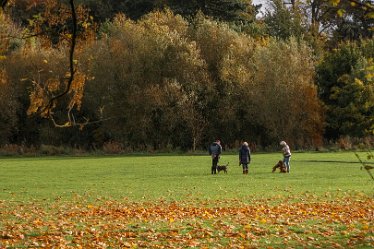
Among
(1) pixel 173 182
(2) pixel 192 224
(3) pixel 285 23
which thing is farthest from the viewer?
(3) pixel 285 23

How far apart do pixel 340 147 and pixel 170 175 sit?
102 ft

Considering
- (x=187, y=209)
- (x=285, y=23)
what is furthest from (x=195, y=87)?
(x=187, y=209)

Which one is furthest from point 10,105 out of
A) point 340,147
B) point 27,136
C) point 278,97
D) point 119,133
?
point 340,147

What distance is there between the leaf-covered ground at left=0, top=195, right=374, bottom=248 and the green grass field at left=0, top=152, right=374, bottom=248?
0.02 meters

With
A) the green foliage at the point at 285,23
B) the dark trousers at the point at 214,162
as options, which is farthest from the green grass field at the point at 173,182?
the green foliage at the point at 285,23

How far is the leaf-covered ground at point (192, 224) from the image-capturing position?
1266cm

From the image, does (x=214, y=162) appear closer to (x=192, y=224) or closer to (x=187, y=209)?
(x=187, y=209)

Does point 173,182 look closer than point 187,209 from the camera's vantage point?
No

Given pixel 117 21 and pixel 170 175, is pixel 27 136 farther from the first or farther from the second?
pixel 170 175

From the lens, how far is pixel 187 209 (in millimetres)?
19594

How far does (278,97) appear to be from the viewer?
65.2 m

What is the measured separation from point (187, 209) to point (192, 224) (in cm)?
449

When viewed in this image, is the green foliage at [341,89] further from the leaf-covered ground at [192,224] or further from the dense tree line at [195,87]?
the leaf-covered ground at [192,224]

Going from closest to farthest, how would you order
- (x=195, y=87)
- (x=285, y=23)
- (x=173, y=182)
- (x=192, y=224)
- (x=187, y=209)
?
(x=192, y=224) < (x=187, y=209) < (x=173, y=182) < (x=195, y=87) < (x=285, y=23)
